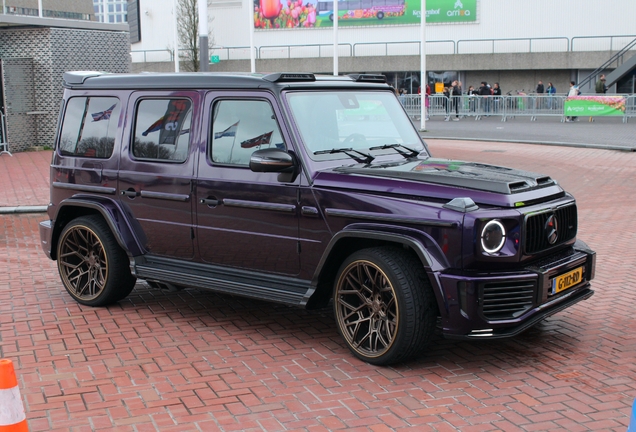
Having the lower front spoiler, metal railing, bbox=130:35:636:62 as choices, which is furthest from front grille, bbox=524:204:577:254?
metal railing, bbox=130:35:636:62

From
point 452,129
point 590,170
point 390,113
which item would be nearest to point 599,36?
point 452,129

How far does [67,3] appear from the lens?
25.1 metres

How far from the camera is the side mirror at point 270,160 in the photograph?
Answer: 5.55 m

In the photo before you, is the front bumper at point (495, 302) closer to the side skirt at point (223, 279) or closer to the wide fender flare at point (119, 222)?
the side skirt at point (223, 279)

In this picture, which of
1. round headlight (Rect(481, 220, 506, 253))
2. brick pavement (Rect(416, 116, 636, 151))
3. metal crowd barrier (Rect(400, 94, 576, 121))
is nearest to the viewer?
round headlight (Rect(481, 220, 506, 253))

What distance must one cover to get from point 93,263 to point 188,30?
1646 inches

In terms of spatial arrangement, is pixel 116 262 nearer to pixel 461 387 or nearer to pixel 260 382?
pixel 260 382

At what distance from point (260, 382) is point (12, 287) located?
378 centimetres

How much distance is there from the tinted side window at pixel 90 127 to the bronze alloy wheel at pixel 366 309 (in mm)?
2584

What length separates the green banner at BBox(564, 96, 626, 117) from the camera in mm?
29078

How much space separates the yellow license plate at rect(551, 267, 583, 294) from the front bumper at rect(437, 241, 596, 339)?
2.9 inches

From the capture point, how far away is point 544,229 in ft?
17.3

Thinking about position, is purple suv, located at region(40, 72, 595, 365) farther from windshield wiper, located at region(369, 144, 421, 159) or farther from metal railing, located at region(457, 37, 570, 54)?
metal railing, located at region(457, 37, 570, 54)

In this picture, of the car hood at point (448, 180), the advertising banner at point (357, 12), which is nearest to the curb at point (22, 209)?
the car hood at point (448, 180)
